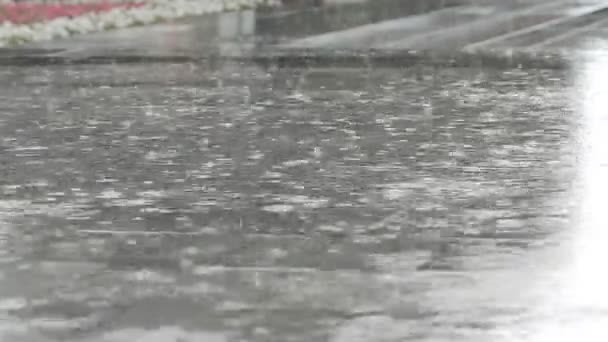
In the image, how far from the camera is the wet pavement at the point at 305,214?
5.02 meters

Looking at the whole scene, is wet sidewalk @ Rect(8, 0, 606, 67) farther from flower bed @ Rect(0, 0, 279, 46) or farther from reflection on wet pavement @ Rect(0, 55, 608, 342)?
reflection on wet pavement @ Rect(0, 55, 608, 342)

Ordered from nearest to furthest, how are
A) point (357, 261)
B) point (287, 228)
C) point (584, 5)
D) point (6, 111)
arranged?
point (357, 261) < point (287, 228) < point (6, 111) < point (584, 5)

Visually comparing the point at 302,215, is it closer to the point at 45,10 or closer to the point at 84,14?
the point at 84,14

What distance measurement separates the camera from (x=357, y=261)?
5.89m

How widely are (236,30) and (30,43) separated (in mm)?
3887

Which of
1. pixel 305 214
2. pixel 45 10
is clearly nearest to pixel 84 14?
pixel 45 10

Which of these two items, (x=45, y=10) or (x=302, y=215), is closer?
(x=302, y=215)

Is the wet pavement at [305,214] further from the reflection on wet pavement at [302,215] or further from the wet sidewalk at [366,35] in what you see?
the wet sidewalk at [366,35]

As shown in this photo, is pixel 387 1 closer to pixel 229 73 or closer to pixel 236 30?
pixel 236 30

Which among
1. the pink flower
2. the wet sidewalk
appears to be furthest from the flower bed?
the wet sidewalk

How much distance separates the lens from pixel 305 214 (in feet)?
22.9

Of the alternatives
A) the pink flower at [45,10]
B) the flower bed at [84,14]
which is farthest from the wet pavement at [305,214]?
the pink flower at [45,10]

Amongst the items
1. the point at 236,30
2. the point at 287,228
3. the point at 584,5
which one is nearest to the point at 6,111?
the point at 287,228

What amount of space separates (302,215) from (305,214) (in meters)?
0.03
